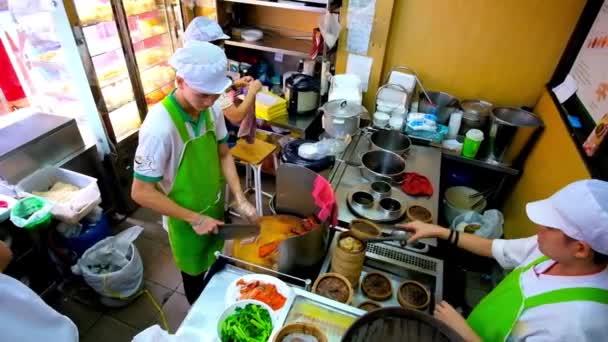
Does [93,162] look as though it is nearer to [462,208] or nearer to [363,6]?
[363,6]

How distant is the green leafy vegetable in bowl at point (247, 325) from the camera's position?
1.12 m

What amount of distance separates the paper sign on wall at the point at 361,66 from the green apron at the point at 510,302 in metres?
2.44

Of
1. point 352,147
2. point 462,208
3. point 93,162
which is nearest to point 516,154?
point 462,208

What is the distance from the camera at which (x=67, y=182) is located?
269 cm

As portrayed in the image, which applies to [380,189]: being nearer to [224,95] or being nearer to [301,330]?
[301,330]

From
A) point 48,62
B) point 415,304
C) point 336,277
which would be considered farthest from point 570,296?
point 48,62

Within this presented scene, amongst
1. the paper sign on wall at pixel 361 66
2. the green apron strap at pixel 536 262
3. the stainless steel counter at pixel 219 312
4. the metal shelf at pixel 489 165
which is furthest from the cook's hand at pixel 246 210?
the paper sign on wall at pixel 361 66

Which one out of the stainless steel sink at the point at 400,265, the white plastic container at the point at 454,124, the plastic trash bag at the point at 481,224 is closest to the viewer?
the stainless steel sink at the point at 400,265

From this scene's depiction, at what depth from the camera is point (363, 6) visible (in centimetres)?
293

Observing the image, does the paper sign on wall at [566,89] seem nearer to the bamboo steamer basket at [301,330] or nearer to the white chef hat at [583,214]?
the white chef hat at [583,214]

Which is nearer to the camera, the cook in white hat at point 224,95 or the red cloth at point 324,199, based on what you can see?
the red cloth at point 324,199

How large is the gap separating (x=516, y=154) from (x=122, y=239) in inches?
135

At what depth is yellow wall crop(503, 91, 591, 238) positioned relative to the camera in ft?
7.19

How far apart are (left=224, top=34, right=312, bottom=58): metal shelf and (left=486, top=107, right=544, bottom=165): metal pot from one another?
6.53 feet
